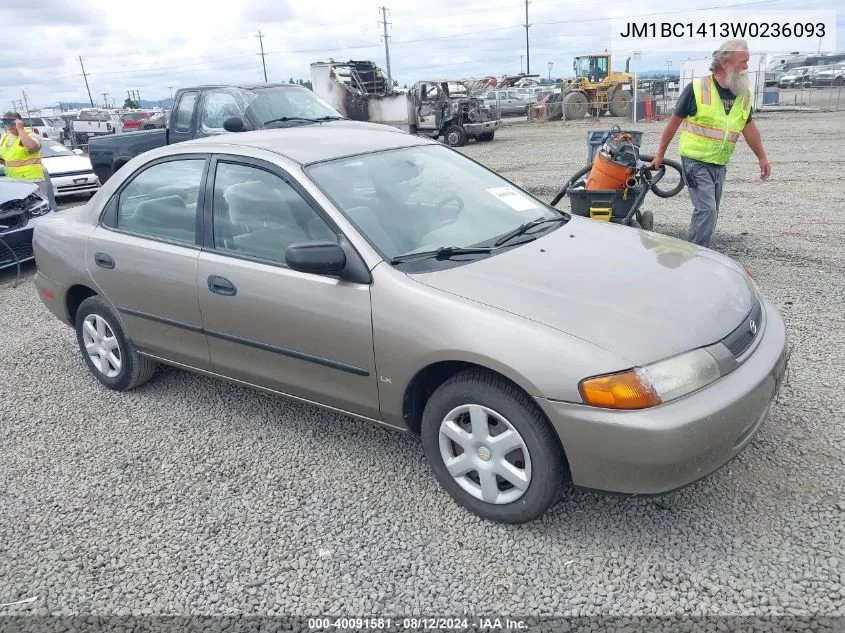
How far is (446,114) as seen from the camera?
2122cm

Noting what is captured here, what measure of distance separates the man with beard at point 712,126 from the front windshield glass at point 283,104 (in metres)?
5.35

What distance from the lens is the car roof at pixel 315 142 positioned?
3639 millimetres

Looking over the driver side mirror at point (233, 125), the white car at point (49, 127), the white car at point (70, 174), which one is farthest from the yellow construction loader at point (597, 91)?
the driver side mirror at point (233, 125)

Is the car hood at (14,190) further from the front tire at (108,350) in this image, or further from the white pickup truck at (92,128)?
the white pickup truck at (92,128)

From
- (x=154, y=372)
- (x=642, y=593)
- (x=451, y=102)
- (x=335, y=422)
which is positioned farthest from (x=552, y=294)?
(x=451, y=102)

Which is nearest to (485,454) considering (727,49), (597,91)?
(727,49)

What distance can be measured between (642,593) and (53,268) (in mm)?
3989

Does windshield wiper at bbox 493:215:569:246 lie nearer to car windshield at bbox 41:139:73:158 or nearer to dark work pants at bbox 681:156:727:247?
dark work pants at bbox 681:156:727:247

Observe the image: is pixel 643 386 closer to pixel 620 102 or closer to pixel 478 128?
pixel 478 128

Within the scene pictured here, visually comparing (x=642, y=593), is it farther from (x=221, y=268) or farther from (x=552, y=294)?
(x=221, y=268)

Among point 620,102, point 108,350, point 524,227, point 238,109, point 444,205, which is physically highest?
point 238,109

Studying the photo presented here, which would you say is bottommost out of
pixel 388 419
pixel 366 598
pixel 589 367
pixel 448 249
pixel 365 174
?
pixel 366 598

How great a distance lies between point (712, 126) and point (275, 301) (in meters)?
4.02

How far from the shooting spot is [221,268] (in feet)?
11.8
